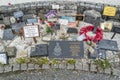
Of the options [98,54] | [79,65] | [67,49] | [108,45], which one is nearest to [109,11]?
[108,45]

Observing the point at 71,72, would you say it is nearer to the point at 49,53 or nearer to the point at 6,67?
the point at 49,53

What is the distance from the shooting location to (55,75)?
9.61m

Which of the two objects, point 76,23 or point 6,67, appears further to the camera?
point 76,23

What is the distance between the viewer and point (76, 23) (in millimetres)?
11375

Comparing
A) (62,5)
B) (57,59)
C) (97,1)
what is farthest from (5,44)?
(97,1)

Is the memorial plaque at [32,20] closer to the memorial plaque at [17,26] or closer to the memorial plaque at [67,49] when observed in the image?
the memorial plaque at [17,26]

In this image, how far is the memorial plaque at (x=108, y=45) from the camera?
34.1 ft

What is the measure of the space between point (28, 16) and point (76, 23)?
1.72 meters

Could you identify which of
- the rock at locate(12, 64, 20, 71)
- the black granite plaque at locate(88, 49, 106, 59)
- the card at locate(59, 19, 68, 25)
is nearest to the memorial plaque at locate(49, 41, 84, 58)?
the black granite plaque at locate(88, 49, 106, 59)

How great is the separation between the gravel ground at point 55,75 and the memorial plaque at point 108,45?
3.71ft

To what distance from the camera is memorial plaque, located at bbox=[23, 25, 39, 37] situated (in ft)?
33.9

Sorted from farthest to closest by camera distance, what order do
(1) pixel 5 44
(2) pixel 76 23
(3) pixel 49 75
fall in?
1. (2) pixel 76 23
2. (1) pixel 5 44
3. (3) pixel 49 75

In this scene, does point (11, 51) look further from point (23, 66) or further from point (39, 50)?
point (39, 50)

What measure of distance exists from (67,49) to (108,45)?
1.39 meters
